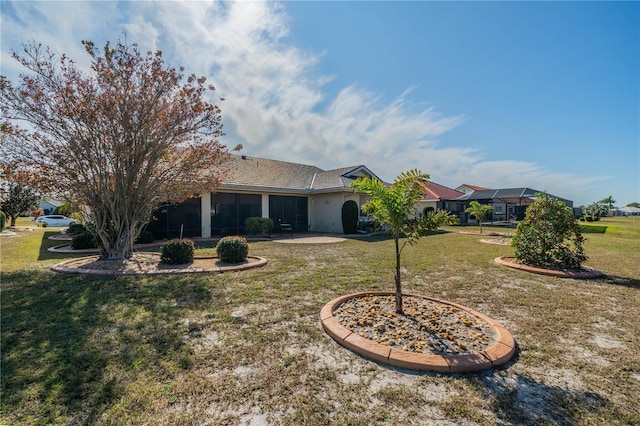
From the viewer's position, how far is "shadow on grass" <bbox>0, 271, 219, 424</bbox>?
2.16m

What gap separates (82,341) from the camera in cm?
308

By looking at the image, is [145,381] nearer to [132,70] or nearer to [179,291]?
[179,291]

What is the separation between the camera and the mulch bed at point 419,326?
2994 millimetres

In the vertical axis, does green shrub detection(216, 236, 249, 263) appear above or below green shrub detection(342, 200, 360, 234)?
below

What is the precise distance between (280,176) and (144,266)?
39.1ft

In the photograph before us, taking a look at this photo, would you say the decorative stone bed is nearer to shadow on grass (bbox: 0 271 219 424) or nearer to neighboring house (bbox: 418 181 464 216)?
shadow on grass (bbox: 0 271 219 424)

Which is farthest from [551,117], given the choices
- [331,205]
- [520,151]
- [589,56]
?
[331,205]

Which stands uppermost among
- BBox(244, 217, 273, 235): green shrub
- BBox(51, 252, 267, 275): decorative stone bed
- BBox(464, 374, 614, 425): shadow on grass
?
BBox(244, 217, 273, 235): green shrub

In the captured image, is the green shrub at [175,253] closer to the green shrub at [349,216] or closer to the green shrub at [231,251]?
the green shrub at [231,251]

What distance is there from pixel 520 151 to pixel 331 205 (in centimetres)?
1168

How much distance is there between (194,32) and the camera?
25.9 ft

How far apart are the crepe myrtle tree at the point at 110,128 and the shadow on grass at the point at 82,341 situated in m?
2.97

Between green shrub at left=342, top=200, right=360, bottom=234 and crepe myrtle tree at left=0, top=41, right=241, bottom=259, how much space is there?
912cm

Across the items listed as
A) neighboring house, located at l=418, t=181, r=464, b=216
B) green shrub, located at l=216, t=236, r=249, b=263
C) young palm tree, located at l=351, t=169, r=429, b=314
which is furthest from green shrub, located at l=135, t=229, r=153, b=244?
neighboring house, located at l=418, t=181, r=464, b=216
